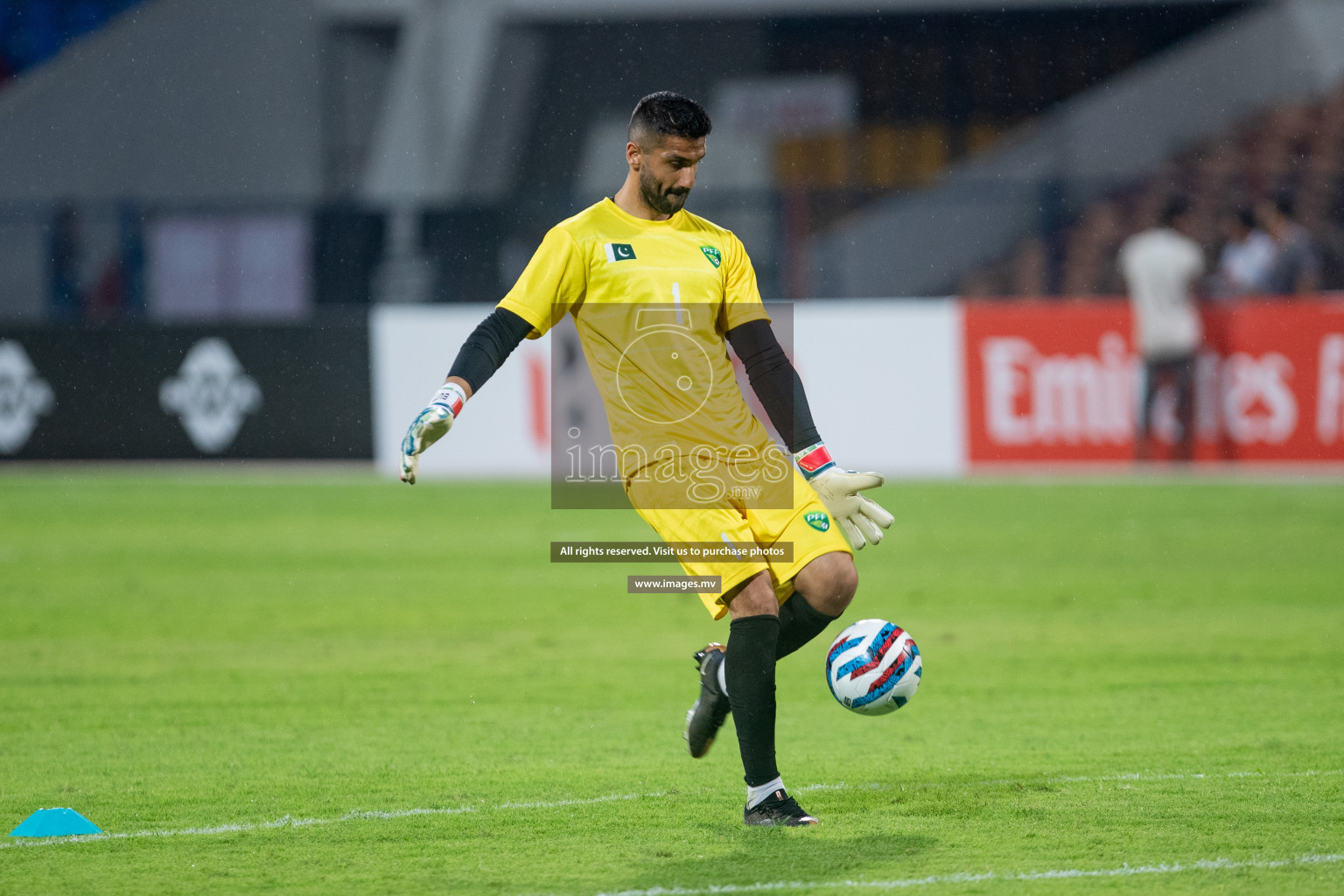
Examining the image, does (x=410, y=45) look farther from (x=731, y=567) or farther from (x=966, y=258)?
(x=731, y=567)

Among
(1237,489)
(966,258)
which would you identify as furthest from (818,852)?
(966,258)

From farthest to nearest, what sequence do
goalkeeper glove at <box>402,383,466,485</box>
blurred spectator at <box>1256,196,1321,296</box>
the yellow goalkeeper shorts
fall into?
blurred spectator at <box>1256,196,1321,296</box>
the yellow goalkeeper shorts
goalkeeper glove at <box>402,383,466,485</box>

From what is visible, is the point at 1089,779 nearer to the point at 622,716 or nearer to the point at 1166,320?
the point at 622,716

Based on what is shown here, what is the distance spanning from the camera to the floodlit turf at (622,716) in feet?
14.0

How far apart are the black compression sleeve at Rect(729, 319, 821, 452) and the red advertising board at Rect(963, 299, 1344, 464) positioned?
969cm

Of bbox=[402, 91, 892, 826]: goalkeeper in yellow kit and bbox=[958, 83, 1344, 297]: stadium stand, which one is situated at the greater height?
bbox=[958, 83, 1344, 297]: stadium stand

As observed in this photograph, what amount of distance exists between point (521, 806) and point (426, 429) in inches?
52.9

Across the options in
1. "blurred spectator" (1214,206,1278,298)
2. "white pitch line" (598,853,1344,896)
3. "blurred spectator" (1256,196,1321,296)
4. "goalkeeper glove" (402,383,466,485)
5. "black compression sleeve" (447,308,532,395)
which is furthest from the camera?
"blurred spectator" (1214,206,1278,298)

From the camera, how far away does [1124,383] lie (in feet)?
45.9

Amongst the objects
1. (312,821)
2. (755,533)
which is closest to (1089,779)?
(755,533)

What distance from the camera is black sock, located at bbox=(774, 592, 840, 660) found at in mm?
4742

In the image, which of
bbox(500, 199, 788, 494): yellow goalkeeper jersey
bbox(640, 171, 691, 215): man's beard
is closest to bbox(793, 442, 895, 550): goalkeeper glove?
bbox(500, 199, 788, 494): yellow goalkeeper jersey

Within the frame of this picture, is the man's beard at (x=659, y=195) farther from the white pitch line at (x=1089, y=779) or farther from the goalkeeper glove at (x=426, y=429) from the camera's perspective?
the white pitch line at (x=1089, y=779)

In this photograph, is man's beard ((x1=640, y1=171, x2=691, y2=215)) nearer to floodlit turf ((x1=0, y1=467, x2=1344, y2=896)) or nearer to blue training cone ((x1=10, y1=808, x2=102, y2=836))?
floodlit turf ((x1=0, y1=467, x2=1344, y2=896))
